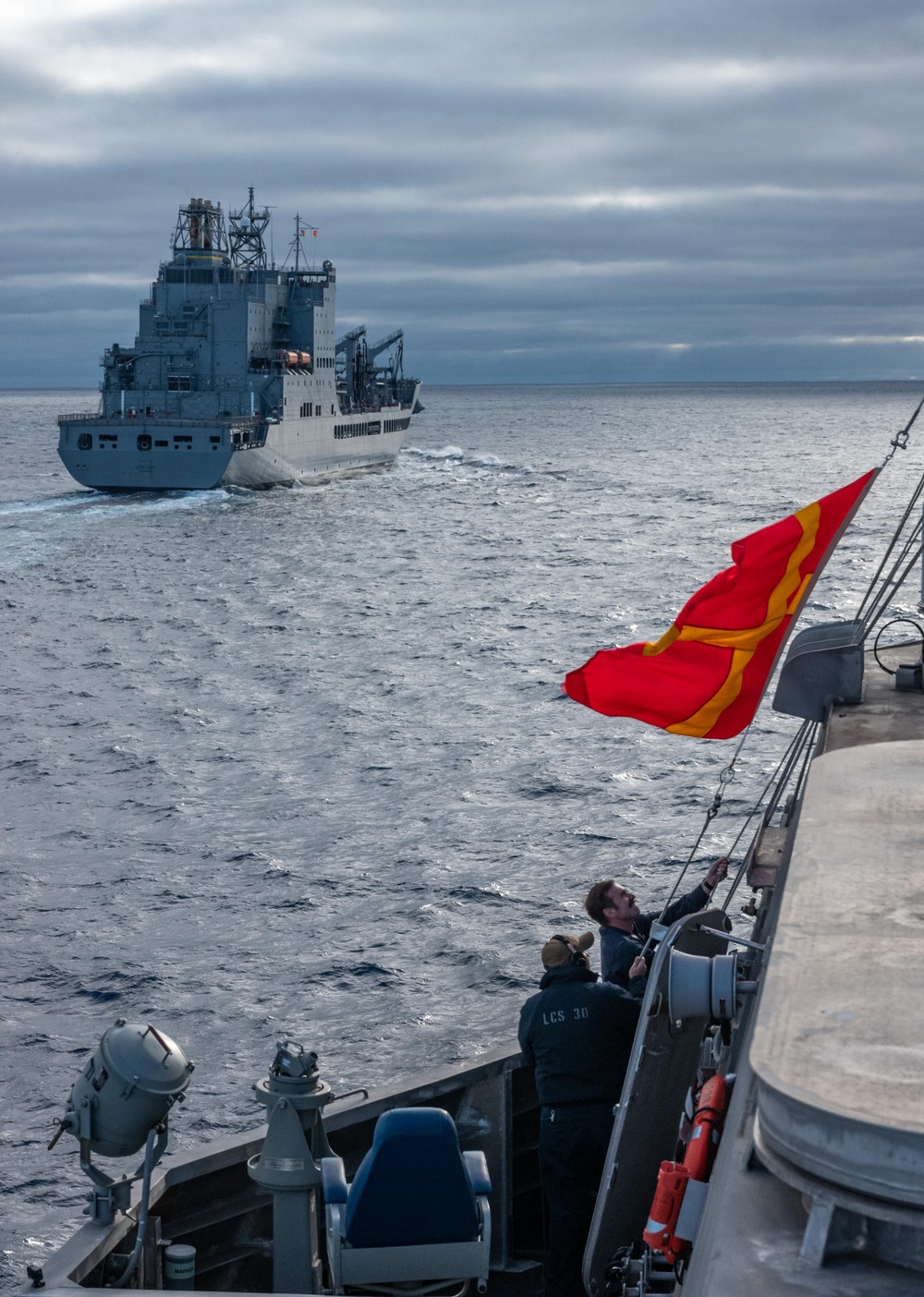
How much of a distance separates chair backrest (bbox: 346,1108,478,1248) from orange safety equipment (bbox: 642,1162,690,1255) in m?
1.16

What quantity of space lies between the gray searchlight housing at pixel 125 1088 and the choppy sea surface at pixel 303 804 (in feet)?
15.3

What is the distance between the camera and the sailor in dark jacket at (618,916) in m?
7.25

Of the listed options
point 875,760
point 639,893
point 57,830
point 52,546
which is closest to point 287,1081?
point 875,760

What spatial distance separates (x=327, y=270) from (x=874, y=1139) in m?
87.6

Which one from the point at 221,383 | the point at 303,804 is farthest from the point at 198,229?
the point at 303,804

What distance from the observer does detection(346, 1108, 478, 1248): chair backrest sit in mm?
5617

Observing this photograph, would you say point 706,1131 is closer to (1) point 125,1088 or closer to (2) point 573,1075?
(2) point 573,1075

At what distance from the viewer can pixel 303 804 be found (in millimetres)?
21391

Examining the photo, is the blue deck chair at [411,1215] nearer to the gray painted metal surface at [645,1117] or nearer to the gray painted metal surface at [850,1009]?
the gray painted metal surface at [645,1117]

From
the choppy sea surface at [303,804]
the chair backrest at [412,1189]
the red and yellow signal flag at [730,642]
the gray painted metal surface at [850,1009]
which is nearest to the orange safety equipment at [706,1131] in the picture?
the gray painted metal surface at [850,1009]

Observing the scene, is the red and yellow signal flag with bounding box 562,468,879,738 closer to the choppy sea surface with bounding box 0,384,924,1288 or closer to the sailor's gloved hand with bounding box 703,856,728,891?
the sailor's gloved hand with bounding box 703,856,728,891

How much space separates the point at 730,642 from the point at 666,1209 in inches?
185

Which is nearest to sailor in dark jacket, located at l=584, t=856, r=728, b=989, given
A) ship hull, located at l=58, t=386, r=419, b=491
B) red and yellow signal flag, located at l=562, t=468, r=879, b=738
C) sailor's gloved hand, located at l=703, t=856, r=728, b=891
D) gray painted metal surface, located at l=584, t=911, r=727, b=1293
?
sailor's gloved hand, located at l=703, t=856, r=728, b=891

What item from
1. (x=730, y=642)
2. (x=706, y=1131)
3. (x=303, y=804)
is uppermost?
(x=730, y=642)
